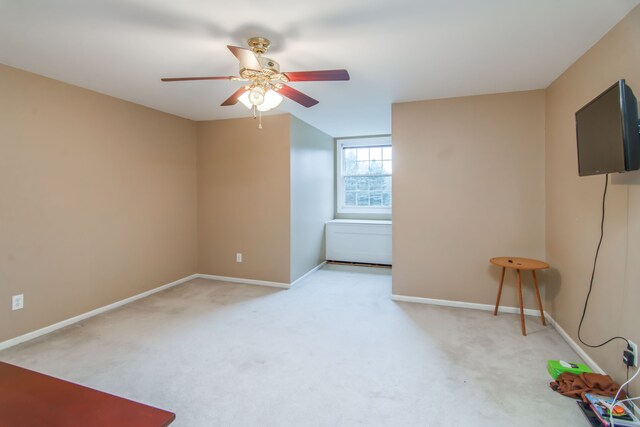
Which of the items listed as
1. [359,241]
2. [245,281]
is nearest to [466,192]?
[359,241]

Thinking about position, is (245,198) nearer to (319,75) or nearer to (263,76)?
(263,76)

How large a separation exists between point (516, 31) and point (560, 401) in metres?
2.29

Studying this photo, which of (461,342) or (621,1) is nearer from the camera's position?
(621,1)

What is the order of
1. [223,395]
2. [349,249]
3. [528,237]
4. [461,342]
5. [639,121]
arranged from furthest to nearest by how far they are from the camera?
[349,249], [528,237], [461,342], [223,395], [639,121]

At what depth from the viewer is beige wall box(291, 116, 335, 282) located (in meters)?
4.18

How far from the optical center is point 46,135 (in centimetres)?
272

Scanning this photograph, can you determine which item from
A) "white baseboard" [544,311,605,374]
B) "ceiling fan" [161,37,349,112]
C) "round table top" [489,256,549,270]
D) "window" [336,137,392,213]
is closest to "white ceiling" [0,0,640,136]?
"ceiling fan" [161,37,349,112]

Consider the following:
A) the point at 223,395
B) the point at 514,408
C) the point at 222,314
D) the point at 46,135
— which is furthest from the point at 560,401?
the point at 46,135

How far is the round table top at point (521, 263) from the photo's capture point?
2662mm

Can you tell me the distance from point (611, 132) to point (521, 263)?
4.75 ft

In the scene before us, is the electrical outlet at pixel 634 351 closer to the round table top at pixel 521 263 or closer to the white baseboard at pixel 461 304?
the round table top at pixel 521 263

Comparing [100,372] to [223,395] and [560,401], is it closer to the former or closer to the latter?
[223,395]

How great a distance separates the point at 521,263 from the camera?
2801 millimetres

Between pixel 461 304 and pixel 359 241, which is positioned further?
pixel 359 241
